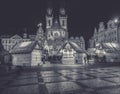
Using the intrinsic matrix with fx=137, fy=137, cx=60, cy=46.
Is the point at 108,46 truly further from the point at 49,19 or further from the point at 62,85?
the point at 49,19

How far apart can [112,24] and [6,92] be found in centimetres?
5960

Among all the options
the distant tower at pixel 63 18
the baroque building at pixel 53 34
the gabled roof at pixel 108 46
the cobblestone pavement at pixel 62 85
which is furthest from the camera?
the distant tower at pixel 63 18

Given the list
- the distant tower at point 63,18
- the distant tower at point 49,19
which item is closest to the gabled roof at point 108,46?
the distant tower at point 63,18

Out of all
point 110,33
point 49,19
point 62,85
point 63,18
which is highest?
point 63,18

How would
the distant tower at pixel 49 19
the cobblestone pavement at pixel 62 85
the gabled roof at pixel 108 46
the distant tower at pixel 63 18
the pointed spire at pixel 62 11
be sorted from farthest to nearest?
1. the pointed spire at pixel 62 11
2. the distant tower at pixel 63 18
3. the distant tower at pixel 49 19
4. the gabled roof at pixel 108 46
5. the cobblestone pavement at pixel 62 85

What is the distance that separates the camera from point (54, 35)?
10506 centimetres

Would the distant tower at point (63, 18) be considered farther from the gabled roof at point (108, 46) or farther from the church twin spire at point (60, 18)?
the gabled roof at point (108, 46)

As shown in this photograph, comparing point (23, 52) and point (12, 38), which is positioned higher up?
point (12, 38)

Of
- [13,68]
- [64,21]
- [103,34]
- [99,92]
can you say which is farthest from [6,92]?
[64,21]

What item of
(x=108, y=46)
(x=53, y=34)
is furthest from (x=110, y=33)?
(x=53, y=34)

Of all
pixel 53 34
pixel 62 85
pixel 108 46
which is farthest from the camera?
pixel 53 34

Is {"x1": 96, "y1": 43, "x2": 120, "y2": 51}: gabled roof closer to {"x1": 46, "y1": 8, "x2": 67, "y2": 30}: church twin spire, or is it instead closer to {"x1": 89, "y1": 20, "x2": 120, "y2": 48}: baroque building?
{"x1": 89, "y1": 20, "x2": 120, "y2": 48}: baroque building

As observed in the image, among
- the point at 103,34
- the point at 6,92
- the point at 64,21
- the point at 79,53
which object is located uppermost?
the point at 64,21

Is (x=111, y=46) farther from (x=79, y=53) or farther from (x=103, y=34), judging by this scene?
(x=103, y=34)
